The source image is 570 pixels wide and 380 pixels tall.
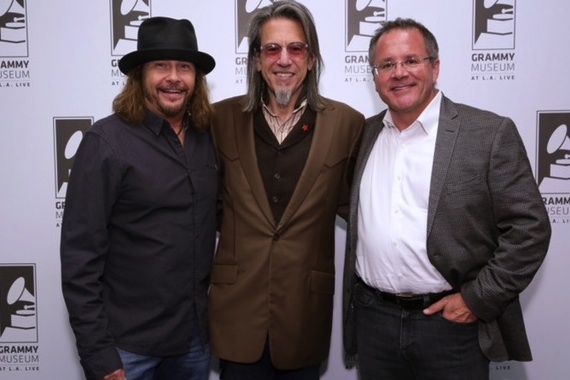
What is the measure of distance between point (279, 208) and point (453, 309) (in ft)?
2.07

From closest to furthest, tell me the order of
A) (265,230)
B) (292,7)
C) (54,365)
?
(265,230)
(292,7)
(54,365)

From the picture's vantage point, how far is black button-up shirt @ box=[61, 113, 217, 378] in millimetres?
1543

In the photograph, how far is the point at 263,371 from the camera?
5.99ft

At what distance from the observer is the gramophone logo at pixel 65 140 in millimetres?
2424

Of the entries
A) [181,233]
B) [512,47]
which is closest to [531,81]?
[512,47]

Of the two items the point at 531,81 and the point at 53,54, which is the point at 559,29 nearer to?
the point at 531,81

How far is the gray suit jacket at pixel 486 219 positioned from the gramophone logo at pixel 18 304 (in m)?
1.88

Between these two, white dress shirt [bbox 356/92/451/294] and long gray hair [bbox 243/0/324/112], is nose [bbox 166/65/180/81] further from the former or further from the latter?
white dress shirt [bbox 356/92/451/294]

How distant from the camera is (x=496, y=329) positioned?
1.66m

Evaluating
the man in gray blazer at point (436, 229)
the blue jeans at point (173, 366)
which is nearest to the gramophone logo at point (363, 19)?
the man in gray blazer at point (436, 229)

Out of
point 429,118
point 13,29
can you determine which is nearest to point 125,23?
point 13,29

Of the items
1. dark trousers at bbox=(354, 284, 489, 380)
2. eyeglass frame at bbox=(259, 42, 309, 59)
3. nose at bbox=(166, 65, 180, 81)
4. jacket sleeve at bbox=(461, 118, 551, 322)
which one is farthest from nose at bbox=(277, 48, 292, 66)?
dark trousers at bbox=(354, 284, 489, 380)

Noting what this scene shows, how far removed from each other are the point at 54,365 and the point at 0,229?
693mm

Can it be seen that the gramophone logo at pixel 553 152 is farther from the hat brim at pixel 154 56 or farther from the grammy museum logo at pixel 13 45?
the grammy museum logo at pixel 13 45
